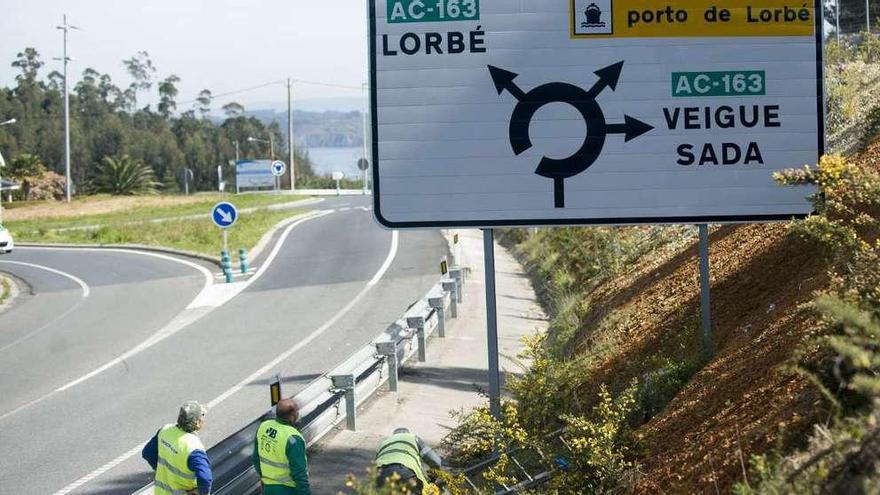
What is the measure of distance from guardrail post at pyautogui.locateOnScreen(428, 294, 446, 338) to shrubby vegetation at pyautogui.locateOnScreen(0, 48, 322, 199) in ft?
259

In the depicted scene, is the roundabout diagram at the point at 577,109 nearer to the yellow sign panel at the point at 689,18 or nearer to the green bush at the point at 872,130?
the yellow sign panel at the point at 689,18

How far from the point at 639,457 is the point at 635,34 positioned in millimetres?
3627

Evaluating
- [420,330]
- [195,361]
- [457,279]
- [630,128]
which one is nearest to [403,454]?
[630,128]

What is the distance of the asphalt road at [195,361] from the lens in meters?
13.4

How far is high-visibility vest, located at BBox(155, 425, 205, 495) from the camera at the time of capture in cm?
838

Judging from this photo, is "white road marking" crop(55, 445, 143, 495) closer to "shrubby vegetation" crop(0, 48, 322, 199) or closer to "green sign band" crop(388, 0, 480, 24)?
"green sign band" crop(388, 0, 480, 24)

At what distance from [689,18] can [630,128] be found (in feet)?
3.50

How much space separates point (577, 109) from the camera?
31.0ft

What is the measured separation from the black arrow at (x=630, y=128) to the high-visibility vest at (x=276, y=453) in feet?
11.9

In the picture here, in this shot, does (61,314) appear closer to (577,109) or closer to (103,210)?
(577,109)

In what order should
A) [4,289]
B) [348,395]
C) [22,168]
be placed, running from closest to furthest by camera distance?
[348,395] < [4,289] < [22,168]

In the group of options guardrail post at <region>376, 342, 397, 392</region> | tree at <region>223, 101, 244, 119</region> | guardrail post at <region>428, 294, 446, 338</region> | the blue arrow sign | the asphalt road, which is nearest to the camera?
the asphalt road

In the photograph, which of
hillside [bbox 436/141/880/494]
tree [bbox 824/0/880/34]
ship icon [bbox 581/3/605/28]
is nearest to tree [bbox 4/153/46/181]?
tree [bbox 824/0/880/34]

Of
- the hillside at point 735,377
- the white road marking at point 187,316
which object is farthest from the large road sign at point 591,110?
the white road marking at point 187,316
